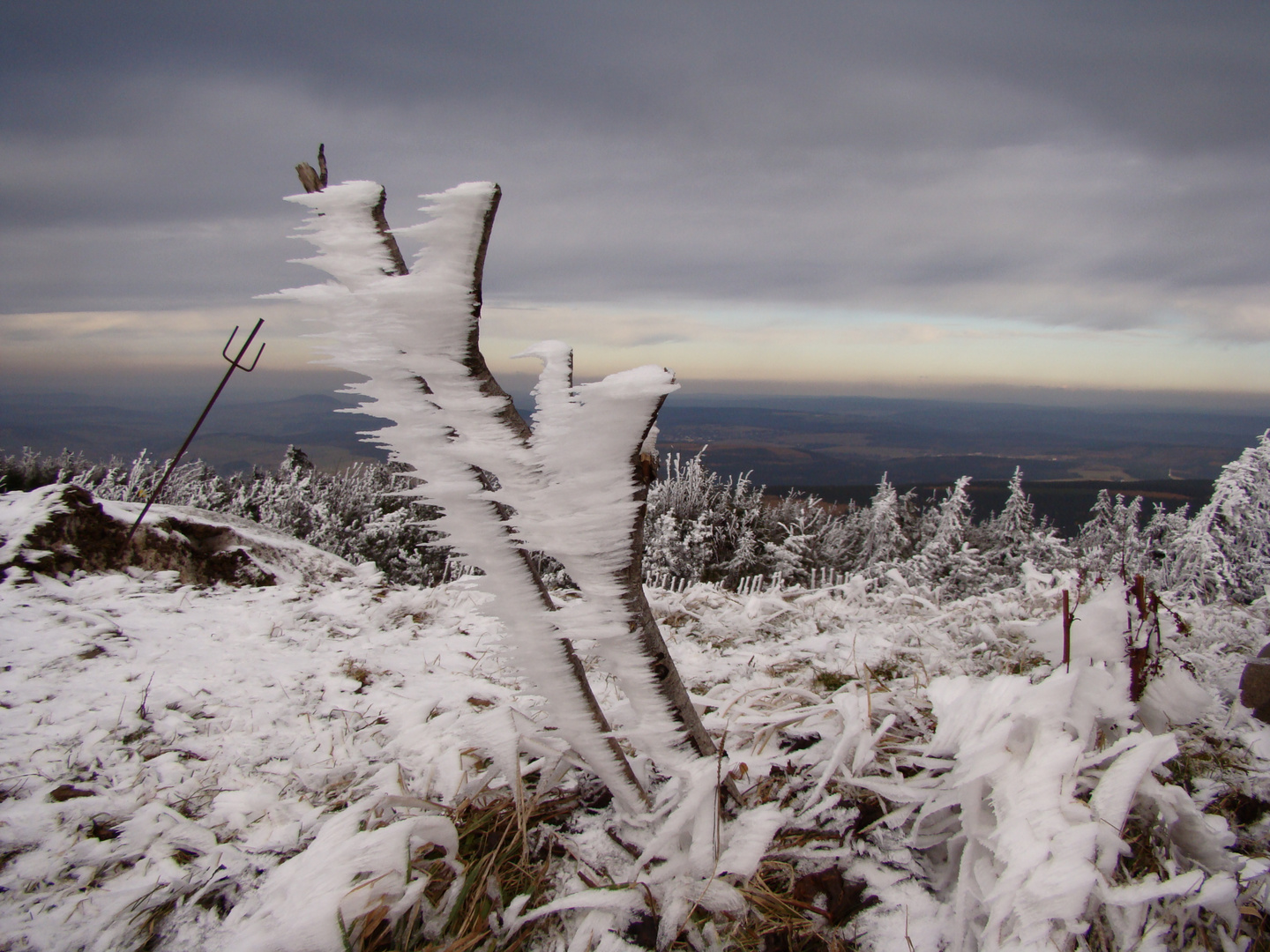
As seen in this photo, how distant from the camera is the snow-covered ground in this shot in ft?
4.11

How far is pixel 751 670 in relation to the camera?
2844 millimetres

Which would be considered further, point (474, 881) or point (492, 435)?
point (474, 881)

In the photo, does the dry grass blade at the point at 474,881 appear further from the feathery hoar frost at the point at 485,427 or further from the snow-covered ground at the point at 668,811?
the feathery hoar frost at the point at 485,427

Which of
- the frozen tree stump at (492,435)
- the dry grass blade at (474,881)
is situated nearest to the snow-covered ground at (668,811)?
the dry grass blade at (474,881)

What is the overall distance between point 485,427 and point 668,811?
1.13 m

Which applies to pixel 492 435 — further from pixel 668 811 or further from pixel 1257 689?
pixel 1257 689

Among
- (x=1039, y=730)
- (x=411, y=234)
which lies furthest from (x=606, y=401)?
(x=1039, y=730)

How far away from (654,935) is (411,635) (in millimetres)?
2462

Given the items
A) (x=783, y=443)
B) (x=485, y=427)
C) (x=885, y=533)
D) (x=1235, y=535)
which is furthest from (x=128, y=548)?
(x=783, y=443)

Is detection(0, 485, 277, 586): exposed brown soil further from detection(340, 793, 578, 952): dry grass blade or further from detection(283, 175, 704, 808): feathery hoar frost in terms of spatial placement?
detection(283, 175, 704, 808): feathery hoar frost

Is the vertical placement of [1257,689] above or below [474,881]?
above

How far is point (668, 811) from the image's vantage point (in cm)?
159

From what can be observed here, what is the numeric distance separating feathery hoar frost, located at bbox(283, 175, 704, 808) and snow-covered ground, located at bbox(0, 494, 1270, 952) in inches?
18.2

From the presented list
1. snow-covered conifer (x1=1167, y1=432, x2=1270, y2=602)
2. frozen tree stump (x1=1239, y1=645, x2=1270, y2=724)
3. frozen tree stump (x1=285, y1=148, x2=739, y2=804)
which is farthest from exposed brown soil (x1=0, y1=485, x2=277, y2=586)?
snow-covered conifer (x1=1167, y1=432, x2=1270, y2=602)
